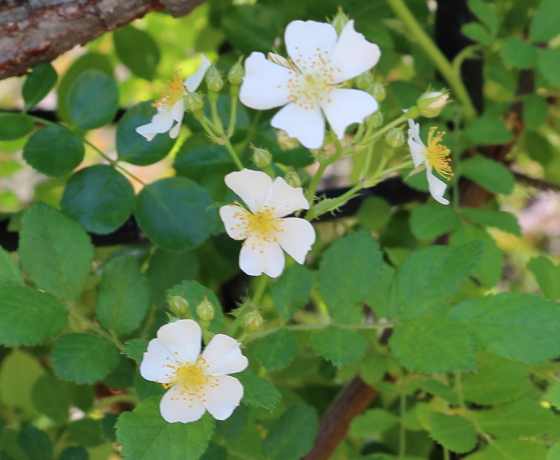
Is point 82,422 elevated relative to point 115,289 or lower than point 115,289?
lower

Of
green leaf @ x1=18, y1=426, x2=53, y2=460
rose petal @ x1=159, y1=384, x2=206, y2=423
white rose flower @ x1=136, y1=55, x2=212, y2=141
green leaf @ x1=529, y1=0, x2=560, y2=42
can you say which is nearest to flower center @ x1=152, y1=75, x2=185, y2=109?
white rose flower @ x1=136, y1=55, x2=212, y2=141

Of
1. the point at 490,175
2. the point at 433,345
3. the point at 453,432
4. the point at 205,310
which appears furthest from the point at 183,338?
the point at 490,175

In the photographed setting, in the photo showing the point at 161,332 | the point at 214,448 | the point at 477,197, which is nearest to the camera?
the point at 161,332

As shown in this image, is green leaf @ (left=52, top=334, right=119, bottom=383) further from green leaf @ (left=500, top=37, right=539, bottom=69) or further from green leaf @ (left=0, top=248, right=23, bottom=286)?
green leaf @ (left=500, top=37, right=539, bottom=69)

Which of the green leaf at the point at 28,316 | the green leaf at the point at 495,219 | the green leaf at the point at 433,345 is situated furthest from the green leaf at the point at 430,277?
the green leaf at the point at 28,316

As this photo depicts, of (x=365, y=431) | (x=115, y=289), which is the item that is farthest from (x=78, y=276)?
(x=365, y=431)

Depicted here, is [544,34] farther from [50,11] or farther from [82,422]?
[82,422]

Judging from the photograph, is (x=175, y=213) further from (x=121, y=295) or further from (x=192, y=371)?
(x=192, y=371)
